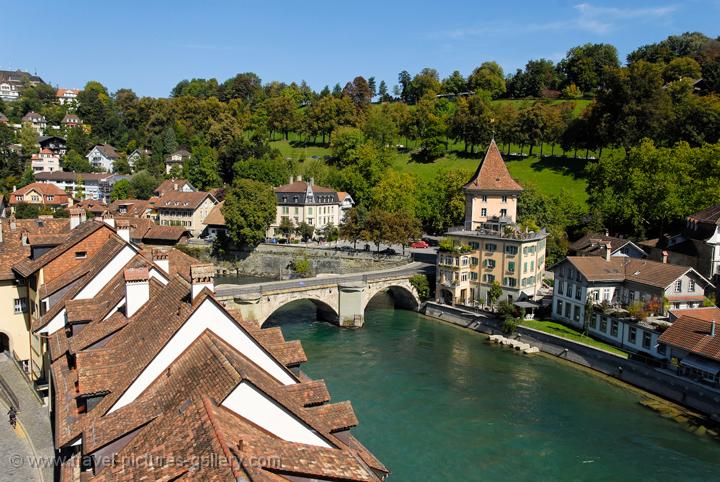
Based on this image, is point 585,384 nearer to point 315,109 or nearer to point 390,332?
point 390,332

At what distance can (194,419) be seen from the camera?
435 inches

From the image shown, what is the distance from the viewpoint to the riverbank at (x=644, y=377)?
32.3m

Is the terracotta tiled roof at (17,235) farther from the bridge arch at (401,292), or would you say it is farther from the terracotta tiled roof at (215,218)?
the terracotta tiled roof at (215,218)

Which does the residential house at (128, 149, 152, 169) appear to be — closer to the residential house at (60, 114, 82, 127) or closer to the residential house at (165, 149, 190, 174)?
the residential house at (165, 149, 190, 174)

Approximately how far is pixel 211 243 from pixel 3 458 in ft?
201

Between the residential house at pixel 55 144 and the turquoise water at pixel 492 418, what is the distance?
379ft

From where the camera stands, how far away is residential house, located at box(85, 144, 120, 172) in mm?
130875

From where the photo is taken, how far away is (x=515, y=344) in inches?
1768

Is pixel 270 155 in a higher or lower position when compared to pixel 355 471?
higher

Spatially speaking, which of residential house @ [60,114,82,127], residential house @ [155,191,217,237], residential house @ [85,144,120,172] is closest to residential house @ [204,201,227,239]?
residential house @ [155,191,217,237]

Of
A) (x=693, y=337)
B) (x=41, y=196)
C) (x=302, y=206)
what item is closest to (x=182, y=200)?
(x=302, y=206)

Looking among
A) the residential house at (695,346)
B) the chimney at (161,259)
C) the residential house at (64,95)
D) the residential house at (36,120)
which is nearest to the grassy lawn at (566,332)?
the residential house at (695,346)

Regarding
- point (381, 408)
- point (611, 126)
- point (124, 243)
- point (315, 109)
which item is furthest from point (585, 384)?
point (315, 109)

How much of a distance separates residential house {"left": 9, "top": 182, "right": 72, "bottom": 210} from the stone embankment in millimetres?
78936
